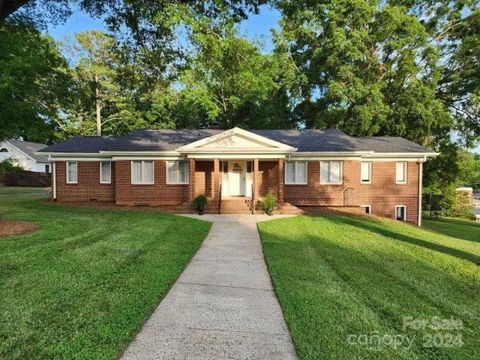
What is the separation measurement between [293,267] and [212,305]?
2406 mm

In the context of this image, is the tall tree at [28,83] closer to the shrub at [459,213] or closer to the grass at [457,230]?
the grass at [457,230]

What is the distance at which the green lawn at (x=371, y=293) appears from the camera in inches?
140

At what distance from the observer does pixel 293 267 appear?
6.40 m

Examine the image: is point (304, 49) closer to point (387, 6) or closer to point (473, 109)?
point (387, 6)

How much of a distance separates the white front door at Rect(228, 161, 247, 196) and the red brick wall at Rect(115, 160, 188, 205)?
272 cm

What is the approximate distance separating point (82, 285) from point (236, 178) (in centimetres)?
1389

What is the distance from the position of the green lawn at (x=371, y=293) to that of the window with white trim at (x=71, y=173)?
45.3 feet

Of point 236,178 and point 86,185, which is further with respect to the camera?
point 236,178

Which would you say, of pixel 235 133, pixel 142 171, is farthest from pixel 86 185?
pixel 235 133

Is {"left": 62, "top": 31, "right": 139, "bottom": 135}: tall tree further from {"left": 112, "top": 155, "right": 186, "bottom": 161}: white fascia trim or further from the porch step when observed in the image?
the porch step

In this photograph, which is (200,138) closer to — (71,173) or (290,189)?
(290,189)

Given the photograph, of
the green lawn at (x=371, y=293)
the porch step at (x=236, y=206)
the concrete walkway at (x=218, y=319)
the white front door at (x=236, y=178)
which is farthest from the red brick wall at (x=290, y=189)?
the concrete walkway at (x=218, y=319)

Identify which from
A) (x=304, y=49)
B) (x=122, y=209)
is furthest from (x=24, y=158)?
(x=304, y=49)

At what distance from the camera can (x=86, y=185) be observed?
59.6 ft
